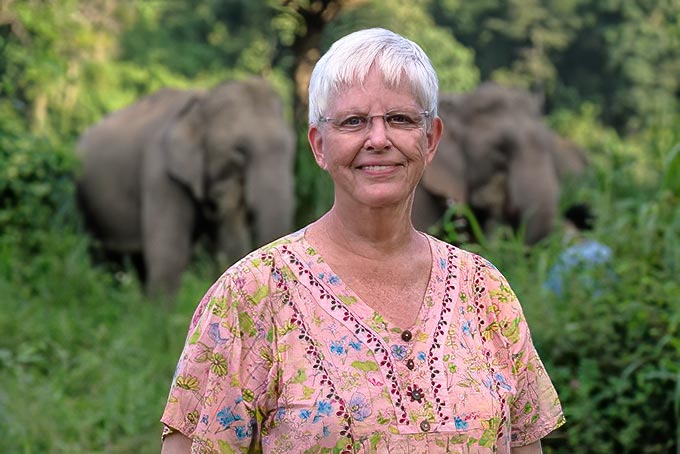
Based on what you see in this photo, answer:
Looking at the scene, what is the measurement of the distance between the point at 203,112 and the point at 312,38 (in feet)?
3.42

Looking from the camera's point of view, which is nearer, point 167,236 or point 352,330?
point 352,330

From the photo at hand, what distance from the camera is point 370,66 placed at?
2.71m

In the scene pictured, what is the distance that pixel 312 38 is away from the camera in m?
10.3

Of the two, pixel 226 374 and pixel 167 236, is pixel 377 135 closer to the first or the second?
pixel 226 374

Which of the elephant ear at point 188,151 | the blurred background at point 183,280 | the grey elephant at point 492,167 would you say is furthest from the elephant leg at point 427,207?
the elephant ear at point 188,151

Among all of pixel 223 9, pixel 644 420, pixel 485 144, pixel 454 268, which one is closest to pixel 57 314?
pixel 485 144

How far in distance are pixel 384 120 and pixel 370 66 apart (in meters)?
0.12

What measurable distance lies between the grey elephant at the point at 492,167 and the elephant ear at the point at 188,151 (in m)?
1.73

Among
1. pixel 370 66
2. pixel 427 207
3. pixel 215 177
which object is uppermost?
pixel 215 177

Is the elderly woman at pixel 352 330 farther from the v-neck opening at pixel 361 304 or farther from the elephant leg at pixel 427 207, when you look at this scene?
the elephant leg at pixel 427 207

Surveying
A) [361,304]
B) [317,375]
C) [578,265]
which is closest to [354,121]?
[361,304]

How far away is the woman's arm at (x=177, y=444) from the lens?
109 inches

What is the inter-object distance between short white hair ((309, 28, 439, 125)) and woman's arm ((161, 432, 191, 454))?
73 centimetres

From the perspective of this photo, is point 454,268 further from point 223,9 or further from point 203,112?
point 223,9
